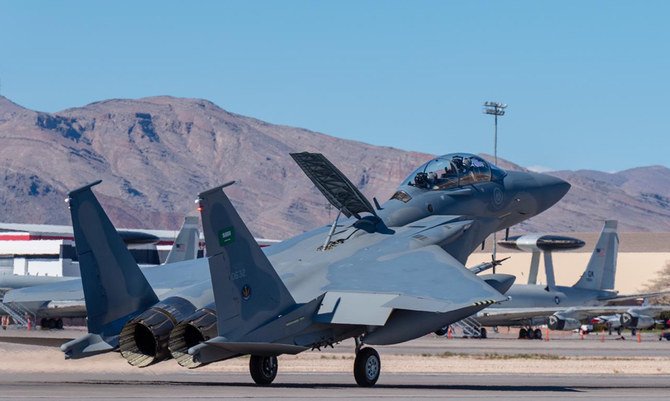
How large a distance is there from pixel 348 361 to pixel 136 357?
54.4 ft

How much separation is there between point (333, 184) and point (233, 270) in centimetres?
505

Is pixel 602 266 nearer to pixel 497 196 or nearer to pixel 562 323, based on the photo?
pixel 562 323

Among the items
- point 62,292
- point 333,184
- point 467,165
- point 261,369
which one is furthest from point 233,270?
point 467,165

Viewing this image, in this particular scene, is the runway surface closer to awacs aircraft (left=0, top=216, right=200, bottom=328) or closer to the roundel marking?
awacs aircraft (left=0, top=216, right=200, bottom=328)

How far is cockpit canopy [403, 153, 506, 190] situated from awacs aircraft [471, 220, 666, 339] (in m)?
37.1

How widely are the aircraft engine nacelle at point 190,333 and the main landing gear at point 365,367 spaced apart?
11.0 ft

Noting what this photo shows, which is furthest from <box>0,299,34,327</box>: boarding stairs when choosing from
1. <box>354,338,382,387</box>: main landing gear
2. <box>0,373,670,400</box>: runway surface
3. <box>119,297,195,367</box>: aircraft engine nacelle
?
<box>354,338,382,387</box>: main landing gear

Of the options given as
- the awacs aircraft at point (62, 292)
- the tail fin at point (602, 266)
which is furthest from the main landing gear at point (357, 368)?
the tail fin at point (602, 266)

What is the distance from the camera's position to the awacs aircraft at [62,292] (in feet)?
88.5

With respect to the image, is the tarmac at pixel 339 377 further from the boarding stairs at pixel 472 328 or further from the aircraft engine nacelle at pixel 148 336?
the boarding stairs at pixel 472 328

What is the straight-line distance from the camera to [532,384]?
2780 cm

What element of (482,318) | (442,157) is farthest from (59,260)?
(442,157)

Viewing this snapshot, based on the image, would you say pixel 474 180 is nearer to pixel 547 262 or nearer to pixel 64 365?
pixel 64 365

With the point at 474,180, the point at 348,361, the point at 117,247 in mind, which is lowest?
the point at 348,361
